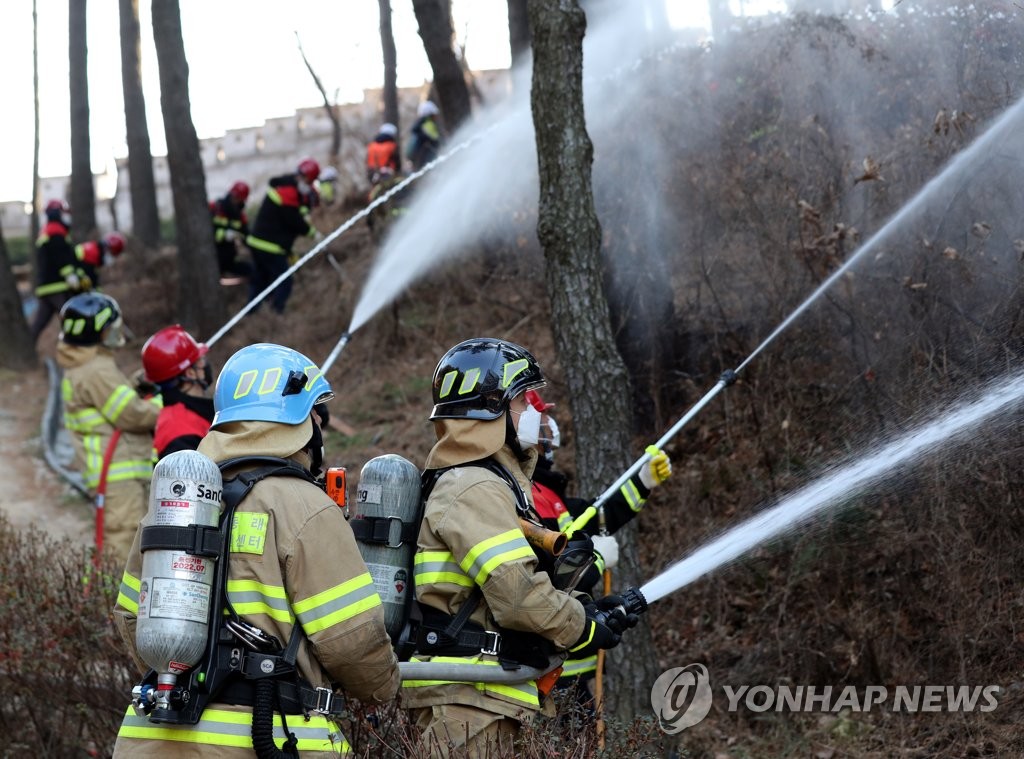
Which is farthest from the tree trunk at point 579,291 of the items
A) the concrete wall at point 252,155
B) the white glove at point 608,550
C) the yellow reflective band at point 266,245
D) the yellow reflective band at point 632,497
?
the concrete wall at point 252,155

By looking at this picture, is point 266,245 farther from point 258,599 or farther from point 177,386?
point 258,599

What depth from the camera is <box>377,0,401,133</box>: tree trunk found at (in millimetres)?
20719

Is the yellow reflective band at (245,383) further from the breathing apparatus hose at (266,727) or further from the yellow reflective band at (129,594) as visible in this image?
the breathing apparatus hose at (266,727)

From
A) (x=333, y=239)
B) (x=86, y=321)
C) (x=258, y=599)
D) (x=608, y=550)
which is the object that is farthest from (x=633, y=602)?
(x=333, y=239)

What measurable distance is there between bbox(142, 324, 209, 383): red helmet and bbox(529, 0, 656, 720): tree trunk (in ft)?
7.50

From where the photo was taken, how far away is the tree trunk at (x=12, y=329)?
604 inches

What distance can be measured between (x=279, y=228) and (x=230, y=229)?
76.8 inches

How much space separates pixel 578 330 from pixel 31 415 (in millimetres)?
10262

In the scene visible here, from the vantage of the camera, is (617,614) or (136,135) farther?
(136,135)

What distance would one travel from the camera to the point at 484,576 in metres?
3.79

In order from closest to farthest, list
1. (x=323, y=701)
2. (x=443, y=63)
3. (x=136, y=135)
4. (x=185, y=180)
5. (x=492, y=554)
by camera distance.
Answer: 1. (x=323, y=701)
2. (x=492, y=554)
3. (x=443, y=63)
4. (x=185, y=180)
5. (x=136, y=135)

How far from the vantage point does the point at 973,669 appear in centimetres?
552

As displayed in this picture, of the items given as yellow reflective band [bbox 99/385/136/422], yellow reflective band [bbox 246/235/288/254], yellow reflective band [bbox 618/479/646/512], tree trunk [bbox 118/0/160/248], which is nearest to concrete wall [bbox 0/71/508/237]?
tree trunk [bbox 118/0/160/248]

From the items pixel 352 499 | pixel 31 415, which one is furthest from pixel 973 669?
pixel 31 415
